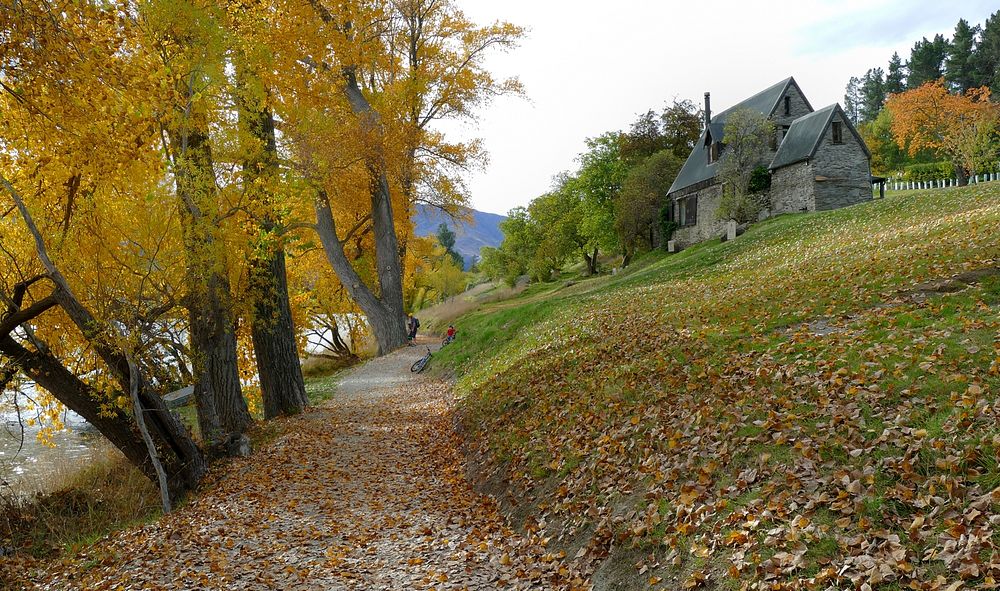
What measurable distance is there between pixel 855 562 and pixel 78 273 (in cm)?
1137

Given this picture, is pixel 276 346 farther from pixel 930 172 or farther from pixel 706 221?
pixel 930 172

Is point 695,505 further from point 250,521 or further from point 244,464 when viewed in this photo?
point 244,464

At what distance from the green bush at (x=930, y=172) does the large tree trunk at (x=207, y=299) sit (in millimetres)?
61996

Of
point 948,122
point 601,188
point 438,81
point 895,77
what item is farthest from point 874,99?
point 438,81

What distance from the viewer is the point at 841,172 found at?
34.8 metres

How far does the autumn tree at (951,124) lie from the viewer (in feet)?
158

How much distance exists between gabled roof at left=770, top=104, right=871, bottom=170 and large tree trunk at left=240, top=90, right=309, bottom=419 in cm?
3048

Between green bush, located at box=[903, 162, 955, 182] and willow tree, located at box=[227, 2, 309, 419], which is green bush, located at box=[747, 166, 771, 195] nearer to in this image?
green bush, located at box=[903, 162, 955, 182]

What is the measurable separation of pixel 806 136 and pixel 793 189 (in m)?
3.22

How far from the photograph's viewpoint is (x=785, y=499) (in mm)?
5426

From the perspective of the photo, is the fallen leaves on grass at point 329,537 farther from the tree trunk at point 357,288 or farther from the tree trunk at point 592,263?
the tree trunk at point 592,263

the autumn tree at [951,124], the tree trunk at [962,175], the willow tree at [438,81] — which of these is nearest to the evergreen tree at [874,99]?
the autumn tree at [951,124]

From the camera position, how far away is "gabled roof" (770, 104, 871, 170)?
113ft

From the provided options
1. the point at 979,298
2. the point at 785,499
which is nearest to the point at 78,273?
the point at 785,499
